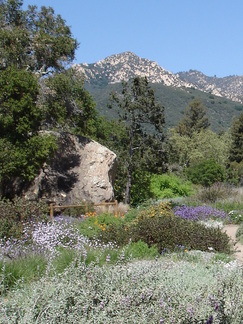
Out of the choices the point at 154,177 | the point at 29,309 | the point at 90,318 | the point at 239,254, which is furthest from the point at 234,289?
the point at 154,177

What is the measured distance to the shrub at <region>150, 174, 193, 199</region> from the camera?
25516mm

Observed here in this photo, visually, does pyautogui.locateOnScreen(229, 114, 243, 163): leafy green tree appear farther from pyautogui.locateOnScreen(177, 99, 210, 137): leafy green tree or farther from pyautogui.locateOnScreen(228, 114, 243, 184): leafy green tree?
pyautogui.locateOnScreen(177, 99, 210, 137): leafy green tree

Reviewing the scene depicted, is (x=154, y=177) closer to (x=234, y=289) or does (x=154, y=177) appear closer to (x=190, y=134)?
(x=234, y=289)

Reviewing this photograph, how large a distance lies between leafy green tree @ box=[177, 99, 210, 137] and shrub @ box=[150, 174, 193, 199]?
32.2 metres

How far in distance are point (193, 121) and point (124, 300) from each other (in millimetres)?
58431

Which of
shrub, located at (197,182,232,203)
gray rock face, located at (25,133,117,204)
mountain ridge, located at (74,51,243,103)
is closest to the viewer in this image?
gray rock face, located at (25,133,117,204)

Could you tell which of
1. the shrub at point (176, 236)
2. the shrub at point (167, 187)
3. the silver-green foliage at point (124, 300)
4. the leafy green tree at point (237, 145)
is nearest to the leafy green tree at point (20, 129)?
the shrub at point (176, 236)

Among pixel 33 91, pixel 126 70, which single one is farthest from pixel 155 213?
pixel 126 70

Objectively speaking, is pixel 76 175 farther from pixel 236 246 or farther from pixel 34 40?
pixel 236 246

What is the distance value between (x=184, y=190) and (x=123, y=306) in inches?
916

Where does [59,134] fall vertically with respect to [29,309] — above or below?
above

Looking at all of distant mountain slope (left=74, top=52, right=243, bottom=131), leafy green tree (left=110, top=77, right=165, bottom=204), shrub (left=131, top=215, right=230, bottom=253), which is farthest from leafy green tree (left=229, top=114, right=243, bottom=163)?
shrub (left=131, top=215, right=230, bottom=253)

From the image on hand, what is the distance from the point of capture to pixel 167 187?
26406mm

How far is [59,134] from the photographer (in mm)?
17000
